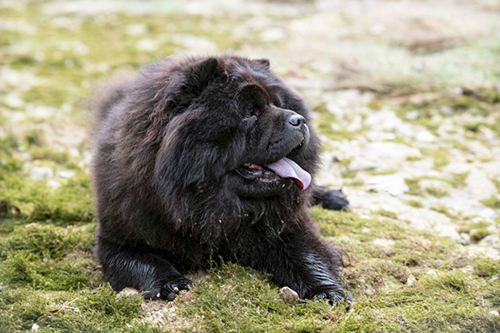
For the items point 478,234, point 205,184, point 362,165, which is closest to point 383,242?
point 478,234

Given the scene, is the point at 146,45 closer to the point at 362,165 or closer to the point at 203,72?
the point at 362,165

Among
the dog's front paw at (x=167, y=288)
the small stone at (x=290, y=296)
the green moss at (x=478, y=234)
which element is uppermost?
the dog's front paw at (x=167, y=288)

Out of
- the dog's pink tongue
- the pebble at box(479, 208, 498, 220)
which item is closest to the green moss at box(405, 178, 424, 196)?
the pebble at box(479, 208, 498, 220)

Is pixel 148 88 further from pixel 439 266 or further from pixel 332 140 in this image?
pixel 332 140

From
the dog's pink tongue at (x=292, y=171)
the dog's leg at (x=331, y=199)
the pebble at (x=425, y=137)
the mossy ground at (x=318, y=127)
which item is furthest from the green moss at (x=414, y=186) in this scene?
the dog's pink tongue at (x=292, y=171)

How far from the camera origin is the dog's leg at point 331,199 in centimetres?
451

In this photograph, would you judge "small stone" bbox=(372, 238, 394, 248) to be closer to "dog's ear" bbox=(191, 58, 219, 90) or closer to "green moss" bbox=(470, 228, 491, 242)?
"green moss" bbox=(470, 228, 491, 242)

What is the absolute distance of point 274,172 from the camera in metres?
3.14

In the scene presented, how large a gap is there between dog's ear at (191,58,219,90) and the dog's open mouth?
59cm

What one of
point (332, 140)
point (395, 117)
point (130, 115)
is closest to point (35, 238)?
point (130, 115)

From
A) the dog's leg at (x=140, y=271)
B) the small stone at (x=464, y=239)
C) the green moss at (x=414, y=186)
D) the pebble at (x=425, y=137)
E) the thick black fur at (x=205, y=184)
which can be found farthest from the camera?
the pebble at (x=425, y=137)

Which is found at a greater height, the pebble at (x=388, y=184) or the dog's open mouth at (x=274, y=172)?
the dog's open mouth at (x=274, y=172)

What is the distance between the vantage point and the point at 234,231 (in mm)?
3223

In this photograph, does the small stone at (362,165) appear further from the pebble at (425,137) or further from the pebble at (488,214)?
the pebble at (488,214)
